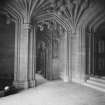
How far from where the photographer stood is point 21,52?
6.61m

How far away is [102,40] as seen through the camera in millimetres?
10508

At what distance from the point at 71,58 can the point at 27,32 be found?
370cm

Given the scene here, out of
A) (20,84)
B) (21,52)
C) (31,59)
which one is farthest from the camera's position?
(31,59)

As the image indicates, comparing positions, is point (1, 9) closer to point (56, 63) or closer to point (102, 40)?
point (56, 63)

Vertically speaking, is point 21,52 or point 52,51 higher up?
point 52,51

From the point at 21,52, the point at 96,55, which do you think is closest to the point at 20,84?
the point at 21,52

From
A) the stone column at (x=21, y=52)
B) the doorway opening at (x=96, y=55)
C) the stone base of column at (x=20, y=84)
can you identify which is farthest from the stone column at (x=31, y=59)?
the doorway opening at (x=96, y=55)

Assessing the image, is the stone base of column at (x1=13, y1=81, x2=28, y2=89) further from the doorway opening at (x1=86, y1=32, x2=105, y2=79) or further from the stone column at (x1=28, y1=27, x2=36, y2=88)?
the doorway opening at (x1=86, y1=32, x2=105, y2=79)

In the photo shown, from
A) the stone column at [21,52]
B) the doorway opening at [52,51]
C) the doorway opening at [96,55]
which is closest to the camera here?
the stone column at [21,52]

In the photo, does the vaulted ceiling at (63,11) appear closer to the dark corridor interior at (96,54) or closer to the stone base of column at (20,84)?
the dark corridor interior at (96,54)

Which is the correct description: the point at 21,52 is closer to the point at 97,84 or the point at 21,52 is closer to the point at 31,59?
the point at 31,59

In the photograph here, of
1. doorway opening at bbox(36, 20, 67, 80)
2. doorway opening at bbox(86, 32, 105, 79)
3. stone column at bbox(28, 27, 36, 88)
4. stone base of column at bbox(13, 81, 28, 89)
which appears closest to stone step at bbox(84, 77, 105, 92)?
doorway opening at bbox(86, 32, 105, 79)

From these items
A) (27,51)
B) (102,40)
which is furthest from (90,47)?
(27,51)

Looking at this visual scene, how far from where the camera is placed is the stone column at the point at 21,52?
257 inches
